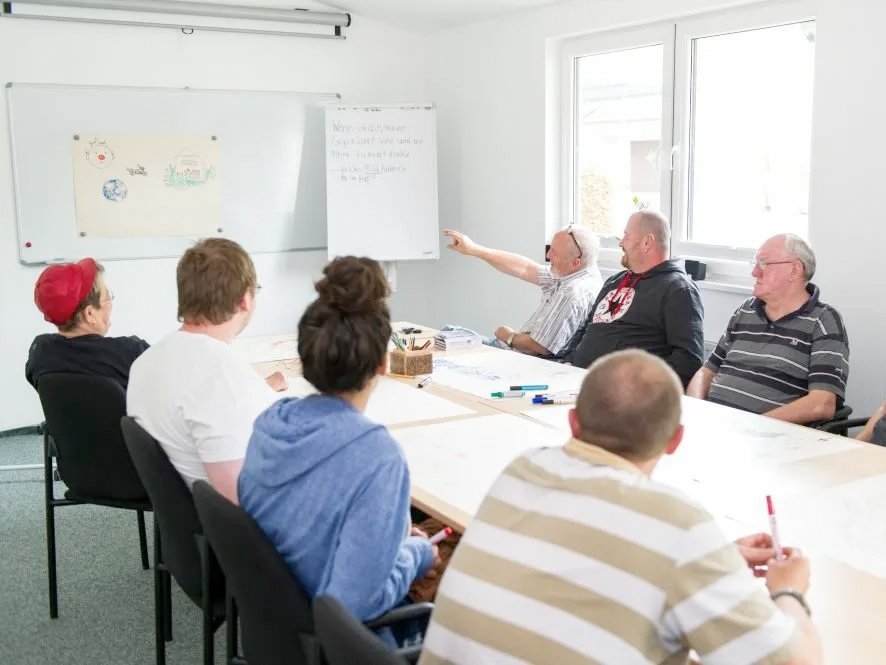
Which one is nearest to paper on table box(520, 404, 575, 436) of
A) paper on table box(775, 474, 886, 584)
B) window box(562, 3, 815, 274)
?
paper on table box(775, 474, 886, 584)

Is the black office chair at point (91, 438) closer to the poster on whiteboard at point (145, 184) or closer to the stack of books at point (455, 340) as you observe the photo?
the stack of books at point (455, 340)

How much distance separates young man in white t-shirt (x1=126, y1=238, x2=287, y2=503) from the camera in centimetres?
225

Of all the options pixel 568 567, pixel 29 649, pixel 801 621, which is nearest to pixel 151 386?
pixel 29 649

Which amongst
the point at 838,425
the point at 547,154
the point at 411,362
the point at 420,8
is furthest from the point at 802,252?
the point at 420,8

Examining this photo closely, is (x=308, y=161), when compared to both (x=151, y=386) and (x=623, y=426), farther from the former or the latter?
(x=623, y=426)

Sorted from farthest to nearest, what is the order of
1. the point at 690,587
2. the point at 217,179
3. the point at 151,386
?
the point at 217,179, the point at 151,386, the point at 690,587

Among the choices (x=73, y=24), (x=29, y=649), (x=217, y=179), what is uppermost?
(x=73, y=24)

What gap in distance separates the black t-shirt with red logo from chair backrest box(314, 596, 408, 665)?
269 cm

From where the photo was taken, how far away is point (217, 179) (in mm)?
5906

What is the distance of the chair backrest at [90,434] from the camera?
2.81 m

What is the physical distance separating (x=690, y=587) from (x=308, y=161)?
5301mm

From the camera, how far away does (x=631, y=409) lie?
4.57 feet

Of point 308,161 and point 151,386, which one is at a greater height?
point 308,161

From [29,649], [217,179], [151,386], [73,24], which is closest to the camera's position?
[151,386]
